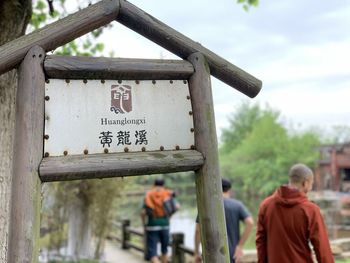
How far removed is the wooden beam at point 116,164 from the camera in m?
2.00

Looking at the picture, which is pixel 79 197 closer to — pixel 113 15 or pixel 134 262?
pixel 134 262

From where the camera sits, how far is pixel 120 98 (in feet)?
7.25

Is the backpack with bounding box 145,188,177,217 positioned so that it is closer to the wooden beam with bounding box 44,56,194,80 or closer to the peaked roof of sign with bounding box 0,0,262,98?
the peaked roof of sign with bounding box 0,0,262,98

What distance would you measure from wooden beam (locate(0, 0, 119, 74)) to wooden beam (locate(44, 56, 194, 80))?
104mm

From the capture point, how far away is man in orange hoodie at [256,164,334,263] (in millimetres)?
3123

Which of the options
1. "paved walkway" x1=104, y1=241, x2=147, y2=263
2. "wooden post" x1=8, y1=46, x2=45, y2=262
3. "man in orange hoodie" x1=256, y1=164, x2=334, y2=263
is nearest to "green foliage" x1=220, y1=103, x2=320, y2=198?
"paved walkway" x1=104, y1=241, x2=147, y2=263

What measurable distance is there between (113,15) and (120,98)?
433 millimetres

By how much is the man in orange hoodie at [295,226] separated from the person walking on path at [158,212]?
9.80ft

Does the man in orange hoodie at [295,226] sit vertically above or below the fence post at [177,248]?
above

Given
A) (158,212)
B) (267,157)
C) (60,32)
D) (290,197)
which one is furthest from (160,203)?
(267,157)

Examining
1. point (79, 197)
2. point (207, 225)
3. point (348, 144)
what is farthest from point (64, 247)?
point (348, 144)

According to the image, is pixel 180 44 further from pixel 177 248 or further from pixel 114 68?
pixel 177 248

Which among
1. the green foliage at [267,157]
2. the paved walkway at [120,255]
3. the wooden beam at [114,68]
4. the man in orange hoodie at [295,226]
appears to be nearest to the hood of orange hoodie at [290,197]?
the man in orange hoodie at [295,226]

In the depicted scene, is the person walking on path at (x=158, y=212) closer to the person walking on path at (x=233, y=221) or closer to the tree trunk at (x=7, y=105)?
the person walking on path at (x=233, y=221)
